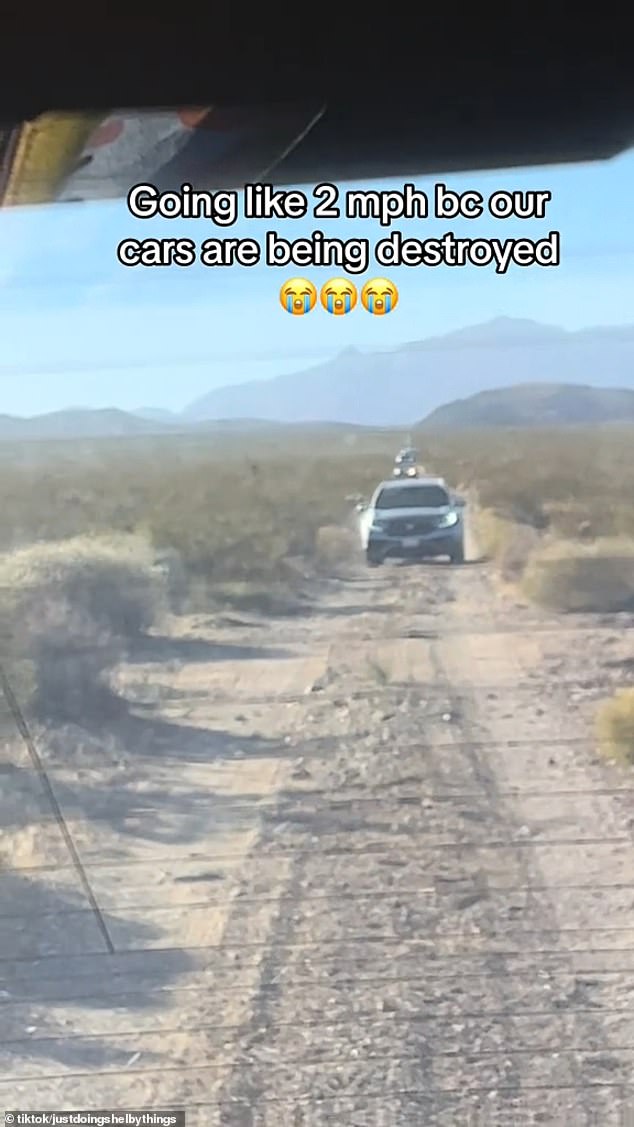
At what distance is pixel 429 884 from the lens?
1.87 m

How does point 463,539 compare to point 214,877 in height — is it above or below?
above

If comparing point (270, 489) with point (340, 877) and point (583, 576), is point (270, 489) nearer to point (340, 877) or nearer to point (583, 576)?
point (583, 576)

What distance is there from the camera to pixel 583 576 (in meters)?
1.89

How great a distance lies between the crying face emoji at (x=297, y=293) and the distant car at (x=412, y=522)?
32 centimetres

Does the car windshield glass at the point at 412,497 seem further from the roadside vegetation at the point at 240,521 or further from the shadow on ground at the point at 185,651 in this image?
the shadow on ground at the point at 185,651

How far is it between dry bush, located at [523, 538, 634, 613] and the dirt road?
4 cm

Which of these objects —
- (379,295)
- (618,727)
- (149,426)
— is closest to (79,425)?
(149,426)

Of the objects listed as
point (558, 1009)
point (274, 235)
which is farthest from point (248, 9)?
point (558, 1009)

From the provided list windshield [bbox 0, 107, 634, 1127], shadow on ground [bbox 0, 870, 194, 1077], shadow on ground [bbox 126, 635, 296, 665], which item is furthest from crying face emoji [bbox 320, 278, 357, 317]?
shadow on ground [bbox 0, 870, 194, 1077]

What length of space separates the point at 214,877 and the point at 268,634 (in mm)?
414

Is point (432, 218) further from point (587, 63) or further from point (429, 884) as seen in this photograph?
point (429, 884)

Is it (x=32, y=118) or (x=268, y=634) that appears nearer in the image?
(x=32, y=118)

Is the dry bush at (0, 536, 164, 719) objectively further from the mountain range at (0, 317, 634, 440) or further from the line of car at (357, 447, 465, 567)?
the line of car at (357, 447, 465, 567)

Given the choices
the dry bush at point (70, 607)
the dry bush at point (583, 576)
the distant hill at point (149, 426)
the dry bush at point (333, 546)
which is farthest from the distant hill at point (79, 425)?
the dry bush at point (583, 576)
